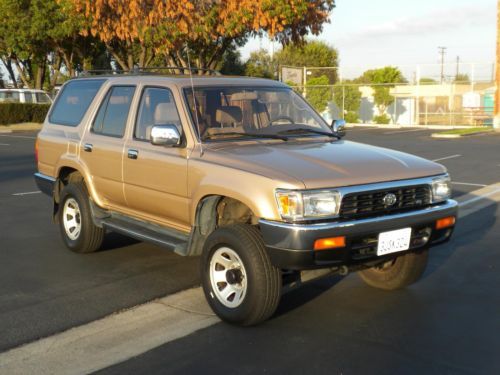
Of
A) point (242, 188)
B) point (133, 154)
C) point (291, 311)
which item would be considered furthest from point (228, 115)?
point (291, 311)

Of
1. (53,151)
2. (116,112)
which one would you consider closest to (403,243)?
(116,112)

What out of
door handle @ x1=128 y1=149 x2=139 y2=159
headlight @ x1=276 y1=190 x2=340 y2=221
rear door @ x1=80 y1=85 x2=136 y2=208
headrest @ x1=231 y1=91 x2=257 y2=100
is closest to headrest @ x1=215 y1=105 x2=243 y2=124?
headrest @ x1=231 y1=91 x2=257 y2=100

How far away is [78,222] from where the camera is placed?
23.0 ft

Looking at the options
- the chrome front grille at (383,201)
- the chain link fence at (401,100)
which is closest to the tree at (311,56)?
the chain link fence at (401,100)

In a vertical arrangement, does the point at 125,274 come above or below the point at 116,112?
below

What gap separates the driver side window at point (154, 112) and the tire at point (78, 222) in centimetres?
117

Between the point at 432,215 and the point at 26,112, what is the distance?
32747 millimetres

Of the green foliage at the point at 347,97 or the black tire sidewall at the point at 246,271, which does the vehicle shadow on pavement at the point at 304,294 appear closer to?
the black tire sidewall at the point at 246,271

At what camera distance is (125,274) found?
625 centimetres

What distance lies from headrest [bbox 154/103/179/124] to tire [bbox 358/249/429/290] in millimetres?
2231

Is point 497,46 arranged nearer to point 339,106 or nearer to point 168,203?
point 339,106

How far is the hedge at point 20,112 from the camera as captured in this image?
33.8 metres

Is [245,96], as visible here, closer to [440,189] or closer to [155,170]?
[155,170]

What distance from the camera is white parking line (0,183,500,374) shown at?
4168 mm
